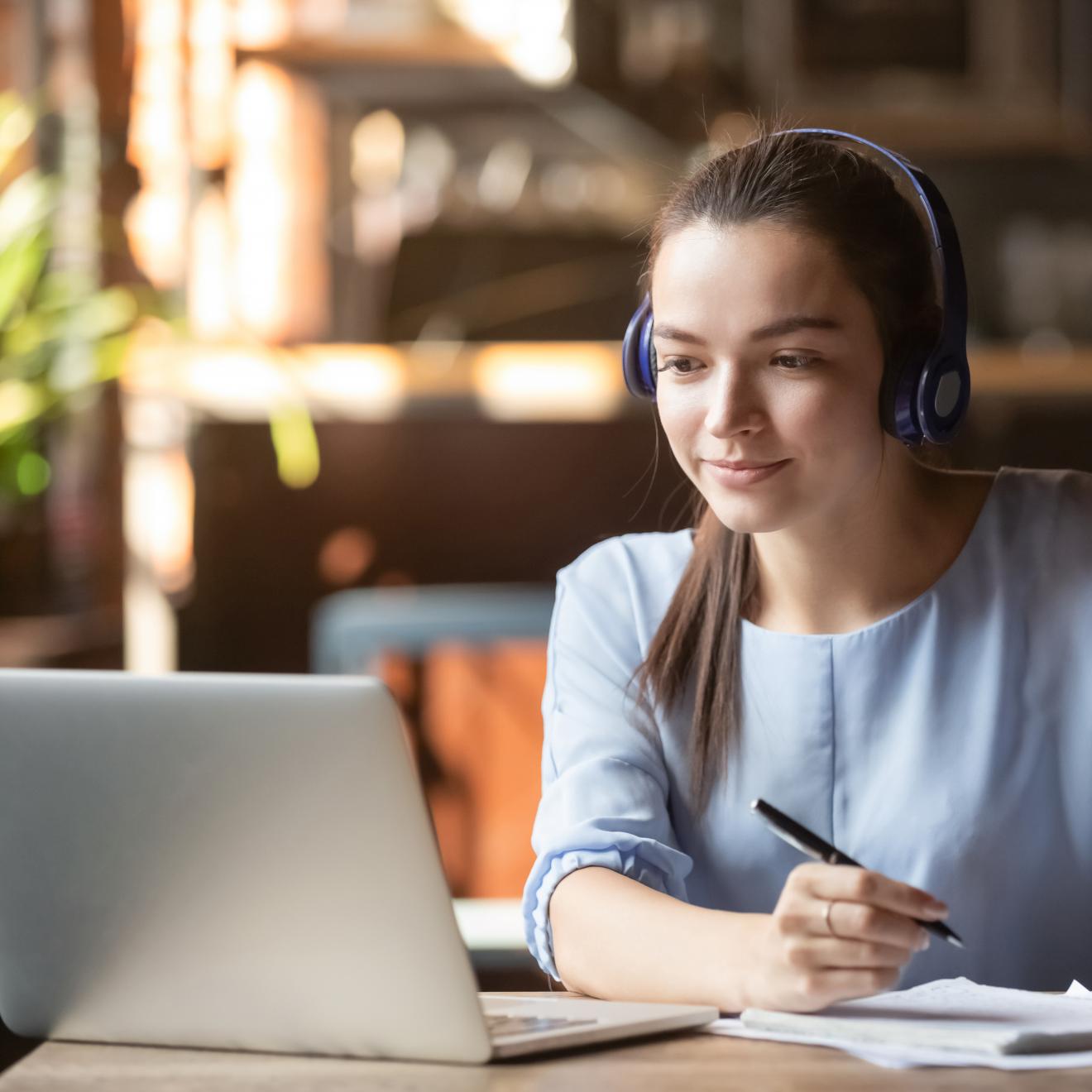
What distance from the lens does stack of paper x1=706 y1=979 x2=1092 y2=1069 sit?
77 centimetres

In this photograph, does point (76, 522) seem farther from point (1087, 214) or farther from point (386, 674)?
point (1087, 214)

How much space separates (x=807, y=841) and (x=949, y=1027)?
0.11 meters

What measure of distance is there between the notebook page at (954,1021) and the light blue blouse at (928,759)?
233 mm

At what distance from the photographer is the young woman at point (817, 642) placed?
3.59 feet

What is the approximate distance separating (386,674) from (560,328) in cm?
118

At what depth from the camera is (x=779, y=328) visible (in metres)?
1.08

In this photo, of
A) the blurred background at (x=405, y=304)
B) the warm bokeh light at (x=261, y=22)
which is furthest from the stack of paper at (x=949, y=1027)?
the warm bokeh light at (x=261, y=22)

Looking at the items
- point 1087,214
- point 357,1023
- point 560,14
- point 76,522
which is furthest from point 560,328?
point 357,1023

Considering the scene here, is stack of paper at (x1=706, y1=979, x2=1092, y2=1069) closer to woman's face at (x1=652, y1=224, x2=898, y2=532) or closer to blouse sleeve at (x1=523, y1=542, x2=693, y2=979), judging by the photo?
blouse sleeve at (x1=523, y1=542, x2=693, y2=979)

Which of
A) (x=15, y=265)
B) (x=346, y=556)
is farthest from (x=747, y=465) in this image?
(x=346, y=556)

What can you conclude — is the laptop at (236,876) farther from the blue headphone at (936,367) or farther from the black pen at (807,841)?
the blue headphone at (936,367)

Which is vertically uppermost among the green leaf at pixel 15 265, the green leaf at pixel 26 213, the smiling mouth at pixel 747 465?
the green leaf at pixel 26 213

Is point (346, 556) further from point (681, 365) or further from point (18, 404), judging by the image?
point (681, 365)

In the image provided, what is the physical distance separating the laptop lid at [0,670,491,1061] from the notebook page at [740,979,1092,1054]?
0.18m
